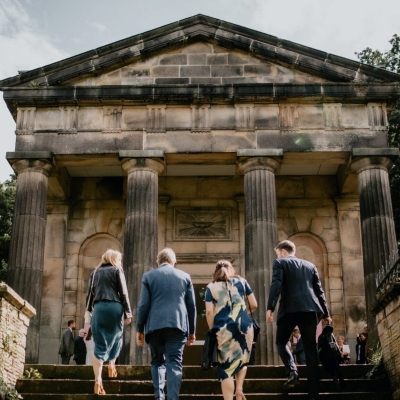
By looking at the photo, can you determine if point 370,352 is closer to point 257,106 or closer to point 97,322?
point 257,106

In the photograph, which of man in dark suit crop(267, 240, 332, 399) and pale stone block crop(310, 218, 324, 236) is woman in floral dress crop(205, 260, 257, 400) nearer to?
man in dark suit crop(267, 240, 332, 399)

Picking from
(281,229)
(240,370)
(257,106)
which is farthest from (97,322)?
(281,229)

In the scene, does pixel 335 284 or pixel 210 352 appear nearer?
pixel 210 352

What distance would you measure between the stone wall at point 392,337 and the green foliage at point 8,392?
5599 millimetres

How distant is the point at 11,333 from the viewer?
1208 cm

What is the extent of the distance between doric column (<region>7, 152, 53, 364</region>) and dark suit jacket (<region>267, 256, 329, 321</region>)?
8.58m

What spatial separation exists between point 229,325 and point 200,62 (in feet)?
39.6

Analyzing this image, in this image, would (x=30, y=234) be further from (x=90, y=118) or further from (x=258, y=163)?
(x=258, y=163)

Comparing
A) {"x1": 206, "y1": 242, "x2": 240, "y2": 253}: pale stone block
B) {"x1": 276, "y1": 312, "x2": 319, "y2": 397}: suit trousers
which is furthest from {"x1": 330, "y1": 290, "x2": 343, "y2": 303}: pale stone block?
{"x1": 276, "y1": 312, "x2": 319, "y2": 397}: suit trousers

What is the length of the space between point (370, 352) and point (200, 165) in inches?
281

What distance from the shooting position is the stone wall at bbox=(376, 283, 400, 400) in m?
11.2

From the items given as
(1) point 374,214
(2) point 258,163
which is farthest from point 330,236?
(2) point 258,163

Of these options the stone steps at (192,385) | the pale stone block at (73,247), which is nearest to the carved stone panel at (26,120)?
the pale stone block at (73,247)

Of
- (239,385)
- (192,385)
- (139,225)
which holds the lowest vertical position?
(239,385)
